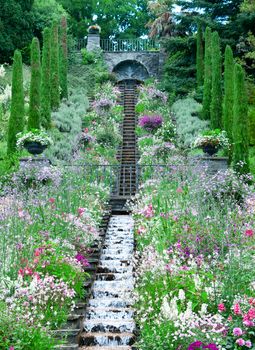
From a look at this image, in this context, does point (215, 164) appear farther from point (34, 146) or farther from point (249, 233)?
point (249, 233)

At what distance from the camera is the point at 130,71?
95.8 feet

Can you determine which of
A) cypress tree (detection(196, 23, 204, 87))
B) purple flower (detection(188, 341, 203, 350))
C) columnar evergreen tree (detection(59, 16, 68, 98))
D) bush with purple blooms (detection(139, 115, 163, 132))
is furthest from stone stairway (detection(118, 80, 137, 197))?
purple flower (detection(188, 341, 203, 350))

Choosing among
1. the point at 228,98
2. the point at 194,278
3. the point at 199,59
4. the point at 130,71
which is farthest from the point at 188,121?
the point at 194,278

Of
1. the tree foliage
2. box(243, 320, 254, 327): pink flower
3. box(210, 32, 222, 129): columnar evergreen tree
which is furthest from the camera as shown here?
the tree foliage

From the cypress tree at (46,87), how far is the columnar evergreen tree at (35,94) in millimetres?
716

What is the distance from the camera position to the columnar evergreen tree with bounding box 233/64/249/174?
14.6 meters

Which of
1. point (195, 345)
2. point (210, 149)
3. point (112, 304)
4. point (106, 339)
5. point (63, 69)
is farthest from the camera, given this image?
point (63, 69)

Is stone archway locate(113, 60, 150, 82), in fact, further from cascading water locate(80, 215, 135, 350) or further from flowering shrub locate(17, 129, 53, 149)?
cascading water locate(80, 215, 135, 350)

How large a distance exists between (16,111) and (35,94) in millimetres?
1280

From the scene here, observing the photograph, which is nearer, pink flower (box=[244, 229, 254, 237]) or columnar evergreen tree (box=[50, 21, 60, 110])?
pink flower (box=[244, 229, 254, 237])

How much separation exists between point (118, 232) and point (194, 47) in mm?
14443

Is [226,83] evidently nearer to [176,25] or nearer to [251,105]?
[251,105]

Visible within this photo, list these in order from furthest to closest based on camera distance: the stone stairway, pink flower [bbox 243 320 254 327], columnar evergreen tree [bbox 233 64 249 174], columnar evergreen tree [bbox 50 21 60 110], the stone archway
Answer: the stone archway → columnar evergreen tree [bbox 50 21 60 110] → the stone stairway → columnar evergreen tree [bbox 233 64 249 174] → pink flower [bbox 243 320 254 327]

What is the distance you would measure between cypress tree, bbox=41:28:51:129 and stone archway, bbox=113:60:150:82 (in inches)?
347
